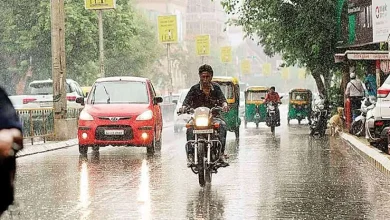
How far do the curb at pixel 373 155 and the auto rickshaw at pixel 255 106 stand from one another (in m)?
16.0

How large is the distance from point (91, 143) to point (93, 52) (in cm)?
3405

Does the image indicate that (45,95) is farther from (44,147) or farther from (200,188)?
(200,188)

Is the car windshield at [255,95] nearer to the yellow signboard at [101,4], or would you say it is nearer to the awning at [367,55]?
the yellow signboard at [101,4]

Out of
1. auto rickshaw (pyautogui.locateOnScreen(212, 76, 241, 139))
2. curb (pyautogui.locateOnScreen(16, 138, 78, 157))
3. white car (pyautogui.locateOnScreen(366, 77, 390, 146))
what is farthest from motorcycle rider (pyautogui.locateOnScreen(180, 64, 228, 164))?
auto rickshaw (pyautogui.locateOnScreen(212, 76, 241, 139))

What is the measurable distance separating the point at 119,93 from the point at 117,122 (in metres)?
1.43

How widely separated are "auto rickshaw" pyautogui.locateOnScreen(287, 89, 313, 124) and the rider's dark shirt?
105 ft

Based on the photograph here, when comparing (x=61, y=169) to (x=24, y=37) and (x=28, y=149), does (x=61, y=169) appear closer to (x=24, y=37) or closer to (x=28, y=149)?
(x=28, y=149)

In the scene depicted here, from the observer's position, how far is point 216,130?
12.6 metres

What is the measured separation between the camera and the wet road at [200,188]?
9500 mm

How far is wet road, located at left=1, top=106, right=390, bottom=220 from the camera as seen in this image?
9.50 m

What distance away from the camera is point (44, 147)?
2275cm

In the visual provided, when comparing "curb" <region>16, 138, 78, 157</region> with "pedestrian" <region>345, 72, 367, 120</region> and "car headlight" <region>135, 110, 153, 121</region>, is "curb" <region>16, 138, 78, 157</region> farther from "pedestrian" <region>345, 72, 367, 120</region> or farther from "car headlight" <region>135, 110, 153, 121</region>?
"pedestrian" <region>345, 72, 367, 120</region>

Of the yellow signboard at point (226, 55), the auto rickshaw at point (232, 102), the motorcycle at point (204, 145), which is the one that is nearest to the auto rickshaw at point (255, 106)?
the auto rickshaw at point (232, 102)

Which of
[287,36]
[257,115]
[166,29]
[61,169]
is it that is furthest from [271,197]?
[166,29]
